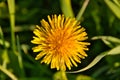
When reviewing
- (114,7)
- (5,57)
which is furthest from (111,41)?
(5,57)

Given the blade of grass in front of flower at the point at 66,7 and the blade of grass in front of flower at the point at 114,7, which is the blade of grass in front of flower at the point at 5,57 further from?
the blade of grass in front of flower at the point at 114,7

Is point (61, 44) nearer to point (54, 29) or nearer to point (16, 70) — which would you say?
point (54, 29)

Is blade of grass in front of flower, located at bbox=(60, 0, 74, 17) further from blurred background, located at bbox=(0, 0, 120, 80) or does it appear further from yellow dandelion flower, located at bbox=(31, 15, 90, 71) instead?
yellow dandelion flower, located at bbox=(31, 15, 90, 71)

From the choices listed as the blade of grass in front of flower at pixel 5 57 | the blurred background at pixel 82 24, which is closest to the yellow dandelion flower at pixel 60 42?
the blurred background at pixel 82 24

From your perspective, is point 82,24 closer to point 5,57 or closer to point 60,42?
point 5,57

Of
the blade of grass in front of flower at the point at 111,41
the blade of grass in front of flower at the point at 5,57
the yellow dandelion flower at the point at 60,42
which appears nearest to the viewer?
the yellow dandelion flower at the point at 60,42

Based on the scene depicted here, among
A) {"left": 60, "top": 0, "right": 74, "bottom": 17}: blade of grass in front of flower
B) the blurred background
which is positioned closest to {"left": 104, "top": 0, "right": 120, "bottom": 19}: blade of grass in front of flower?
the blurred background
